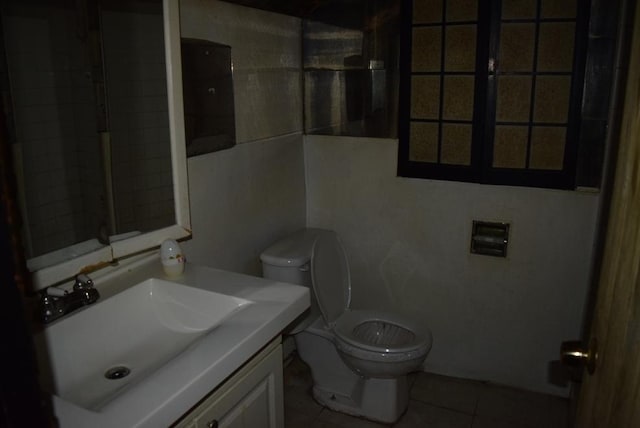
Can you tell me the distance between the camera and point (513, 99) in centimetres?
230

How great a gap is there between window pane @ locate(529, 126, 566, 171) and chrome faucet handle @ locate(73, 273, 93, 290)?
1.89 metres

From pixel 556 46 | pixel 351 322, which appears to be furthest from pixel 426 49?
pixel 351 322

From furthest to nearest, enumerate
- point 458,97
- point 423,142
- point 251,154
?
point 423,142, point 458,97, point 251,154

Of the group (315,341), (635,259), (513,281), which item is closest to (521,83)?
(513,281)

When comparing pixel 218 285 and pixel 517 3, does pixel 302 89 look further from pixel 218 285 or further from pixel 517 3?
pixel 218 285

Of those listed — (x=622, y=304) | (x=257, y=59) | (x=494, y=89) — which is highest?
(x=257, y=59)

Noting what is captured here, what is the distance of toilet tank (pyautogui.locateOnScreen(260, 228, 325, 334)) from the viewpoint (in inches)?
86.7

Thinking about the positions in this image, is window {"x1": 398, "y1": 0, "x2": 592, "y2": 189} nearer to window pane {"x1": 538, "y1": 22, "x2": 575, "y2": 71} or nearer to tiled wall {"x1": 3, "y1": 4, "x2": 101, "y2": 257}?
window pane {"x1": 538, "y1": 22, "x2": 575, "y2": 71}

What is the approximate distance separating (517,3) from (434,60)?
41 centimetres

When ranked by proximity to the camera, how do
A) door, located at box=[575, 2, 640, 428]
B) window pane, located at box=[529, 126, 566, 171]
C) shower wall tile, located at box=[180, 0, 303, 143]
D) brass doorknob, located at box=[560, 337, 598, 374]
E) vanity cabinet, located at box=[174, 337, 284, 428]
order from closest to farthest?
door, located at box=[575, 2, 640, 428]
brass doorknob, located at box=[560, 337, 598, 374]
vanity cabinet, located at box=[174, 337, 284, 428]
shower wall tile, located at box=[180, 0, 303, 143]
window pane, located at box=[529, 126, 566, 171]

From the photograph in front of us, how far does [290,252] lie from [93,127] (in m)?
1.04

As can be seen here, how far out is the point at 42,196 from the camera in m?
1.33

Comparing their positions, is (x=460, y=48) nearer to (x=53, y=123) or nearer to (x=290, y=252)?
(x=290, y=252)

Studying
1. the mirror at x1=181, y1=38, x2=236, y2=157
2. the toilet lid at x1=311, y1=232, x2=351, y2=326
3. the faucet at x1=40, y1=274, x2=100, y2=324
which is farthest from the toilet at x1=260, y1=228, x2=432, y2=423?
the faucet at x1=40, y1=274, x2=100, y2=324
